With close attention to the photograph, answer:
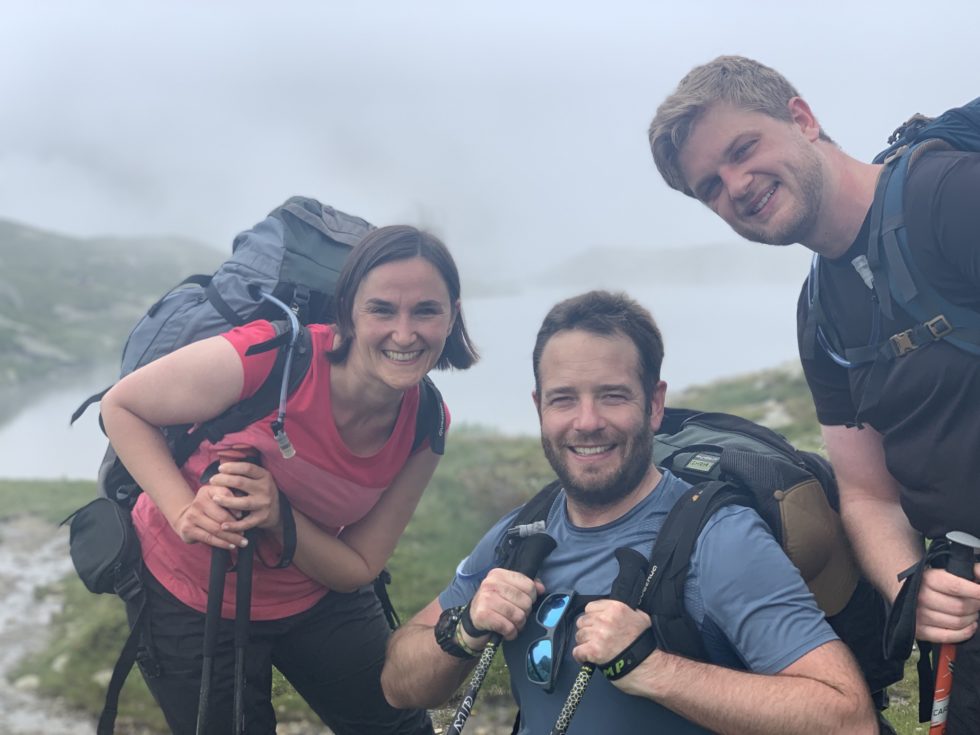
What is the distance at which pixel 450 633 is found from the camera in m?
4.55

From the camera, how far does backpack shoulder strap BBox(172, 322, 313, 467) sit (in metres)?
5.05

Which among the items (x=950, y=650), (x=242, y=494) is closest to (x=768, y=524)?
(x=950, y=650)

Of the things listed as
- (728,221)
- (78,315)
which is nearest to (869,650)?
(728,221)

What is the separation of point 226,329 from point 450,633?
2272mm

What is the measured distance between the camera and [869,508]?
4.50 m

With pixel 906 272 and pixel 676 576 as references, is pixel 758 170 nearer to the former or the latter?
pixel 906 272

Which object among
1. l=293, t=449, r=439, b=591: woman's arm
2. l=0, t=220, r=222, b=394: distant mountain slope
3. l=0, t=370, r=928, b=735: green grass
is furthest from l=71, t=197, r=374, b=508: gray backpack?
l=0, t=220, r=222, b=394: distant mountain slope

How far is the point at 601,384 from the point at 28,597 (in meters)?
13.9


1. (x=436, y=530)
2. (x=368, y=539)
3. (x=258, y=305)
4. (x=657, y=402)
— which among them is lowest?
(x=436, y=530)

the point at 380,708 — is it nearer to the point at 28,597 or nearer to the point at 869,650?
the point at 869,650

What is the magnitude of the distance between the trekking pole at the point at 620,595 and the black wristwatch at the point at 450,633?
1.89ft

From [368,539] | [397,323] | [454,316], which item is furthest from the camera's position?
[454,316]

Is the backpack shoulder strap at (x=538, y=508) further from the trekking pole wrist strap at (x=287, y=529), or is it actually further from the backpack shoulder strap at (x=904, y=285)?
the backpack shoulder strap at (x=904, y=285)

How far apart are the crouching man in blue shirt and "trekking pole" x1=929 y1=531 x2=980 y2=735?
0.59 meters
